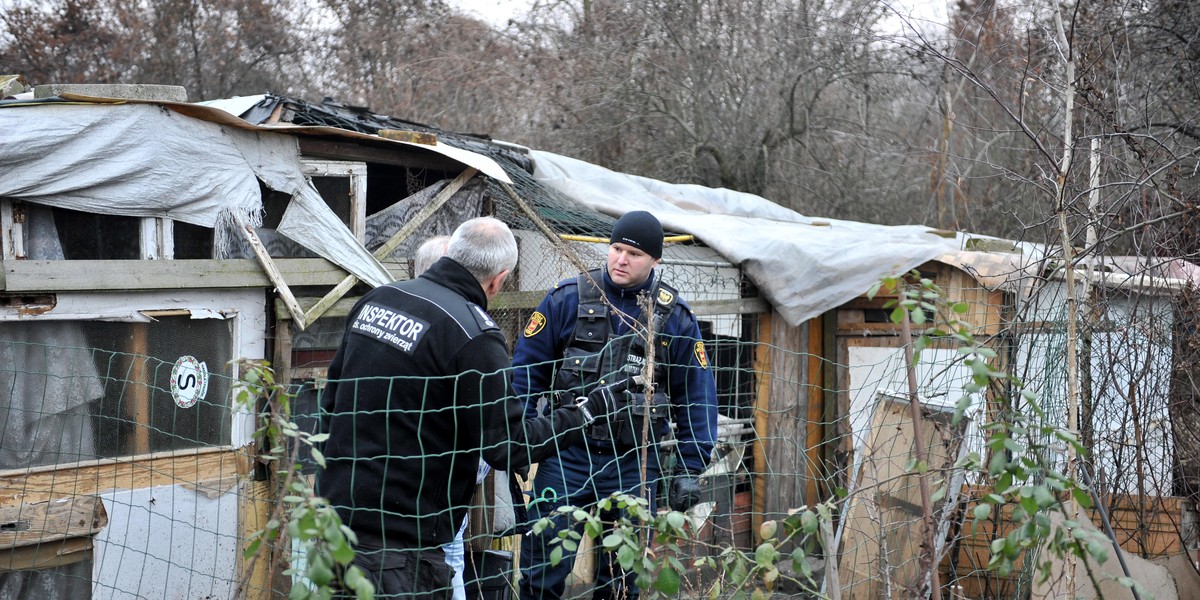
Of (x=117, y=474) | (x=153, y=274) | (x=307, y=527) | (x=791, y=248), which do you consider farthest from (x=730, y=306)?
(x=307, y=527)

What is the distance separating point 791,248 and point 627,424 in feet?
11.0

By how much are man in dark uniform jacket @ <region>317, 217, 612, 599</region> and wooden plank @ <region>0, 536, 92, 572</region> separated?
2.32 metres

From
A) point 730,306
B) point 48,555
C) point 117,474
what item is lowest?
point 48,555

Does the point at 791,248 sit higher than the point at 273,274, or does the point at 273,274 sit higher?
the point at 791,248

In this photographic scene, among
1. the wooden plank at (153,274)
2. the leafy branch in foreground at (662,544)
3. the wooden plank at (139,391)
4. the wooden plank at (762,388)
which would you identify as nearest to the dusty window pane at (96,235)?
the wooden plank at (153,274)

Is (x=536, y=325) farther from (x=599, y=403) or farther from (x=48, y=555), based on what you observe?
(x=48, y=555)

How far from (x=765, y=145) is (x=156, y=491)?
846 centimetres

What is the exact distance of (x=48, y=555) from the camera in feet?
14.6

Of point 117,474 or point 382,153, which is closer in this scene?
point 117,474

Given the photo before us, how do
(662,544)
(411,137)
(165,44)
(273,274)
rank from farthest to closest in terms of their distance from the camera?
1. (165,44)
2. (411,137)
3. (273,274)
4. (662,544)

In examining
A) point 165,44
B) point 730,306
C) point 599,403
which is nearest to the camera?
point 599,403

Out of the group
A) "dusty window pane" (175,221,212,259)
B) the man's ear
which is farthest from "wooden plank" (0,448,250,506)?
the man's ear

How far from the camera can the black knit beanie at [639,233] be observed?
398 centimetres

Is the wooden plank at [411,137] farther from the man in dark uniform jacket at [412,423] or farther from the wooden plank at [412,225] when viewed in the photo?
the man in dark uniform jacket at [412,423]
